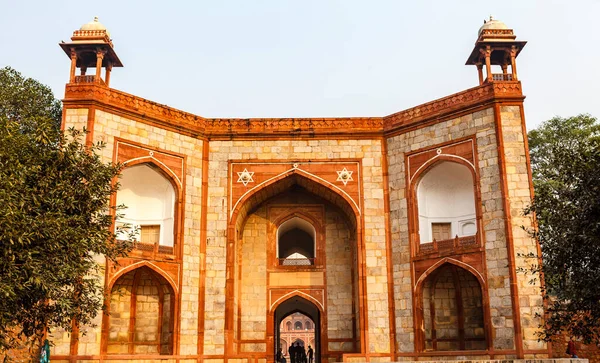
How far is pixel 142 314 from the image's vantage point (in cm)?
1662

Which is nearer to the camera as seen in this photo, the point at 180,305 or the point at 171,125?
the point at 180,305

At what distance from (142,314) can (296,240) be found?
264 inches

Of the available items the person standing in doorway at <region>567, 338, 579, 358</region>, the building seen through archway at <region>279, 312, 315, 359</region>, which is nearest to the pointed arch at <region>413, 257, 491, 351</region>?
the person standing in doorway at <region>567, 338, 579, 358</region>

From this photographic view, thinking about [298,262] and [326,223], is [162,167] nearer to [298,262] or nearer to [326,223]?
[298,262]

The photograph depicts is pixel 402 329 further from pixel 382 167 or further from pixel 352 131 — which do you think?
pixel 352 131

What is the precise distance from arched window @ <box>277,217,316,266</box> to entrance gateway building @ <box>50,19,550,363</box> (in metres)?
0.18

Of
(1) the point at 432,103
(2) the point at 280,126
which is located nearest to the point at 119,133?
(2) the point at 280,126

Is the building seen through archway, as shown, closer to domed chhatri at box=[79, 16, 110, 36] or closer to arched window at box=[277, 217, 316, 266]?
arched window at box=[277, 217, 316, 266]

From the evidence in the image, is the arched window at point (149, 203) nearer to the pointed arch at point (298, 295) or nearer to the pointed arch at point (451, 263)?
the pointed arch at point (298, 295)

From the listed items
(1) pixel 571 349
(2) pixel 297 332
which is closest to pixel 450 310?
(1) pixel 571 349

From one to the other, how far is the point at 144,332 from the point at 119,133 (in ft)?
17.2

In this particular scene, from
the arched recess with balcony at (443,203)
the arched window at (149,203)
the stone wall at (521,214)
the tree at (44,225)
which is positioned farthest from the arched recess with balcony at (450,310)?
the tree at (44,225)

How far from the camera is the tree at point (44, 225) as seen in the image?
9.55 metres

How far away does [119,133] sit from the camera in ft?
54.0
